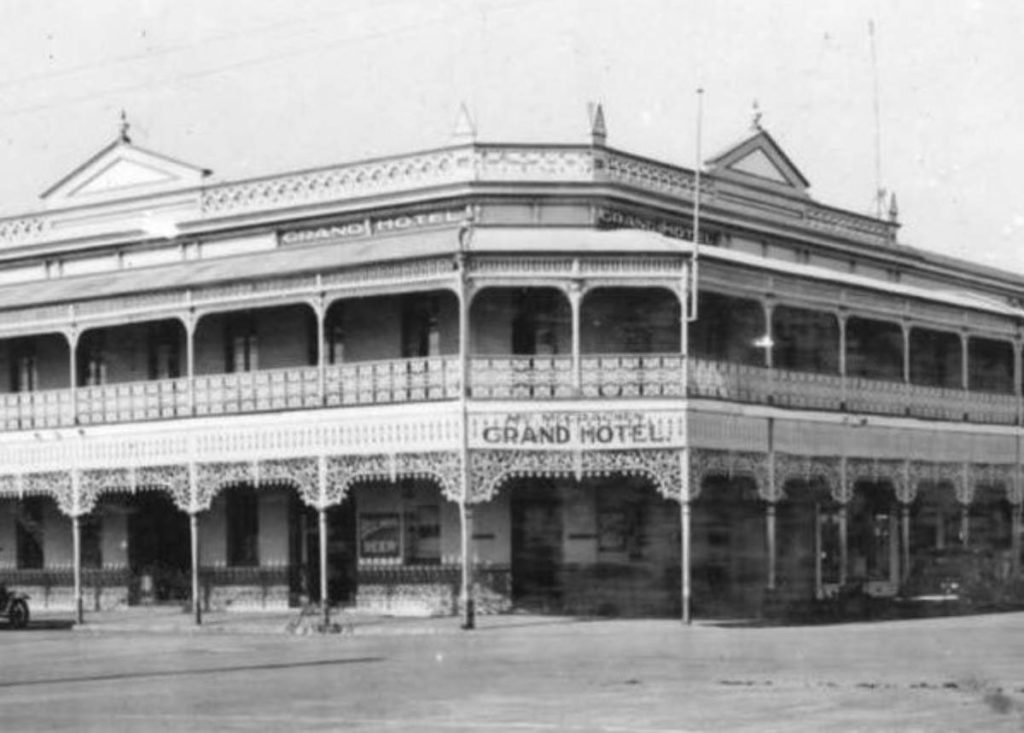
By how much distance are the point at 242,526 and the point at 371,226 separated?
21.1ft

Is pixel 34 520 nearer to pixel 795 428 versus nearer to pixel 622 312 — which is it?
pixel 622 312

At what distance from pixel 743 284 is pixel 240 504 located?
449 inches

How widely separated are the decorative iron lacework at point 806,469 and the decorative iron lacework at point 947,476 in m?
2.44

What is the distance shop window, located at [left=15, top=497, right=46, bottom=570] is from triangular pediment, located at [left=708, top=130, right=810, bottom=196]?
16.0m

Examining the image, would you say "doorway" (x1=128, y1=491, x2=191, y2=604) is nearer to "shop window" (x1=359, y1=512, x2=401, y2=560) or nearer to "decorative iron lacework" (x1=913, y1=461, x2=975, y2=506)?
"shop window" (x1=359, y1=512, x2=401, y2=560)

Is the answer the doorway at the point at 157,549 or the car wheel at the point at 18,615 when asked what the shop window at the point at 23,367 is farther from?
the car wheel at the point at 18,615

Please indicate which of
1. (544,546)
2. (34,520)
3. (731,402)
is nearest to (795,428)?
(731,402)

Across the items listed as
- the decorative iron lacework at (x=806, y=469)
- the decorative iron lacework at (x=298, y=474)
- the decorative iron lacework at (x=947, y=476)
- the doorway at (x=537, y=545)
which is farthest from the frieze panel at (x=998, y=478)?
the decorative iron lacework at (x=298, y=474)

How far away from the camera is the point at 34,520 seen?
40375 millimetres

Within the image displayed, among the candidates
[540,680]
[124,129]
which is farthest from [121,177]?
[540,680]

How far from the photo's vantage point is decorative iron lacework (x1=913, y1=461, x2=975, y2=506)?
3703cm

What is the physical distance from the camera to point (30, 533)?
1596 inches

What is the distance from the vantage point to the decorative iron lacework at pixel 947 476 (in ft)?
121

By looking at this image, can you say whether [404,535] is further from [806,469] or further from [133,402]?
[806,469]
